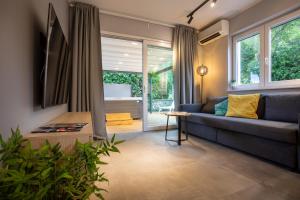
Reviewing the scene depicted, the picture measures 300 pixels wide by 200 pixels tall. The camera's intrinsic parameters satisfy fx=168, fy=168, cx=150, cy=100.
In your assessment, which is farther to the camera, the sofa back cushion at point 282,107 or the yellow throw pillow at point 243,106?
the yellow throw pillow at point 243,106

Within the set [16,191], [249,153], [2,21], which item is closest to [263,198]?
[249,153]

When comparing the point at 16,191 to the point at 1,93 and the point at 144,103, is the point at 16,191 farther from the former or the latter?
the point at 144,103

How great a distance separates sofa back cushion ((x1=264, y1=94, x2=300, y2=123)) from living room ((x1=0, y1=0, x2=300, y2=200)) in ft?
0.05

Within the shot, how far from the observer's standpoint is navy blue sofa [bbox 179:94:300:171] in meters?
1.87

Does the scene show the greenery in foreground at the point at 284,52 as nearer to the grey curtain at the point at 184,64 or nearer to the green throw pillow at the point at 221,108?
the green throw pillow at the point at 221,108

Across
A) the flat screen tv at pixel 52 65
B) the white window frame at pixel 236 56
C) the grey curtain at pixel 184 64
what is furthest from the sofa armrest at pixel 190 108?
the flat screen tv at pixel 52 65

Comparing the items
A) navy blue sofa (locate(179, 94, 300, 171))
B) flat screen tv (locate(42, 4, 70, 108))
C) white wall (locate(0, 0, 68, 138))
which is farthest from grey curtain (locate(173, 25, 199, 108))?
white wall (locate(0, 0, 68, 138))

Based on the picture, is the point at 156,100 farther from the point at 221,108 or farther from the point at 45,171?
the point at 45,171

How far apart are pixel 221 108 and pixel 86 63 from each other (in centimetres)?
279

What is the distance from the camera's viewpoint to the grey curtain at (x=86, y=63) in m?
3.16

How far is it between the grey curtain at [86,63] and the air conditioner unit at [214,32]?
2513 millimetres

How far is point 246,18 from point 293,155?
2723mm

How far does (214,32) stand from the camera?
3.85 metres

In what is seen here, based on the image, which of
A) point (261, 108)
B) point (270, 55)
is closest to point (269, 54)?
point (270, 55)
